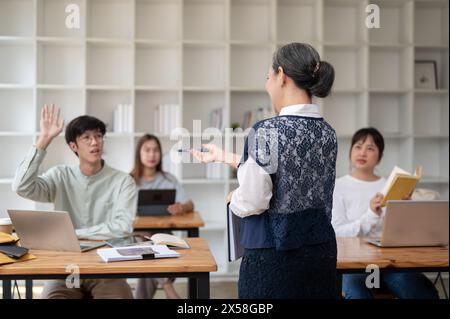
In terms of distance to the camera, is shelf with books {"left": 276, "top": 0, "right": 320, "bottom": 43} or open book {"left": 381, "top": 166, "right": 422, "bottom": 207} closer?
open book {"left": 381, "top": 166, "right": 422, "bottom": 207}

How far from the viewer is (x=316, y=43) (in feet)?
13.6

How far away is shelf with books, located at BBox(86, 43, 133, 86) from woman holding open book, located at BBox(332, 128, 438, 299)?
6.69 feet

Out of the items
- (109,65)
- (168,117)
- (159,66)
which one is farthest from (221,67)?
(109,65)

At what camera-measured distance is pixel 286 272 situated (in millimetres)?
1569

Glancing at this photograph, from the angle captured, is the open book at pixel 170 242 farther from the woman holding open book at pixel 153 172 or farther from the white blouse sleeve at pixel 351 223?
the woman holding open book at pixel 153 172

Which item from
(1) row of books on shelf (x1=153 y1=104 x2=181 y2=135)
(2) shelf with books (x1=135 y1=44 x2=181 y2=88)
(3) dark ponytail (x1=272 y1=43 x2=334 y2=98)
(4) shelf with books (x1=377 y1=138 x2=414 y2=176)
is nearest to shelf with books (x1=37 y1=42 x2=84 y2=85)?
(2) shelf with books (x1=135 y1=44 x2=181 y2=88)

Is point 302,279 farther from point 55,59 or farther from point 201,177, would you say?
→ point 55,59

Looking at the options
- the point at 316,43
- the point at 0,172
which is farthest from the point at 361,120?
the point at 0,172

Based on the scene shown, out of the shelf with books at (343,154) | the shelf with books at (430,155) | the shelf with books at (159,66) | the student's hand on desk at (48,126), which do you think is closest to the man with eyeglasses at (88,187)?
the student's hand on desk at (48,126)

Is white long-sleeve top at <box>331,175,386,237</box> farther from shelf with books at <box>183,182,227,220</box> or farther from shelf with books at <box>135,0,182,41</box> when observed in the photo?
shelf with books at <box>135,0,182,41</box>

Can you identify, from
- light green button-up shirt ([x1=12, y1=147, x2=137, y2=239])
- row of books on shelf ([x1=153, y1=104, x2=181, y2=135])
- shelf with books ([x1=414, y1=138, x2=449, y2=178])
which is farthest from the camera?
shelf with books ([x1=414, y1=138, x2=449, y2=178])

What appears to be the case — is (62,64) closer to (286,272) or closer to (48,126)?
(48,126)

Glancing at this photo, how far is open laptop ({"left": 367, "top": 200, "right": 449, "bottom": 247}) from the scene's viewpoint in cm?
214

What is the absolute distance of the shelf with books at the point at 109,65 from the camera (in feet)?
13.8
